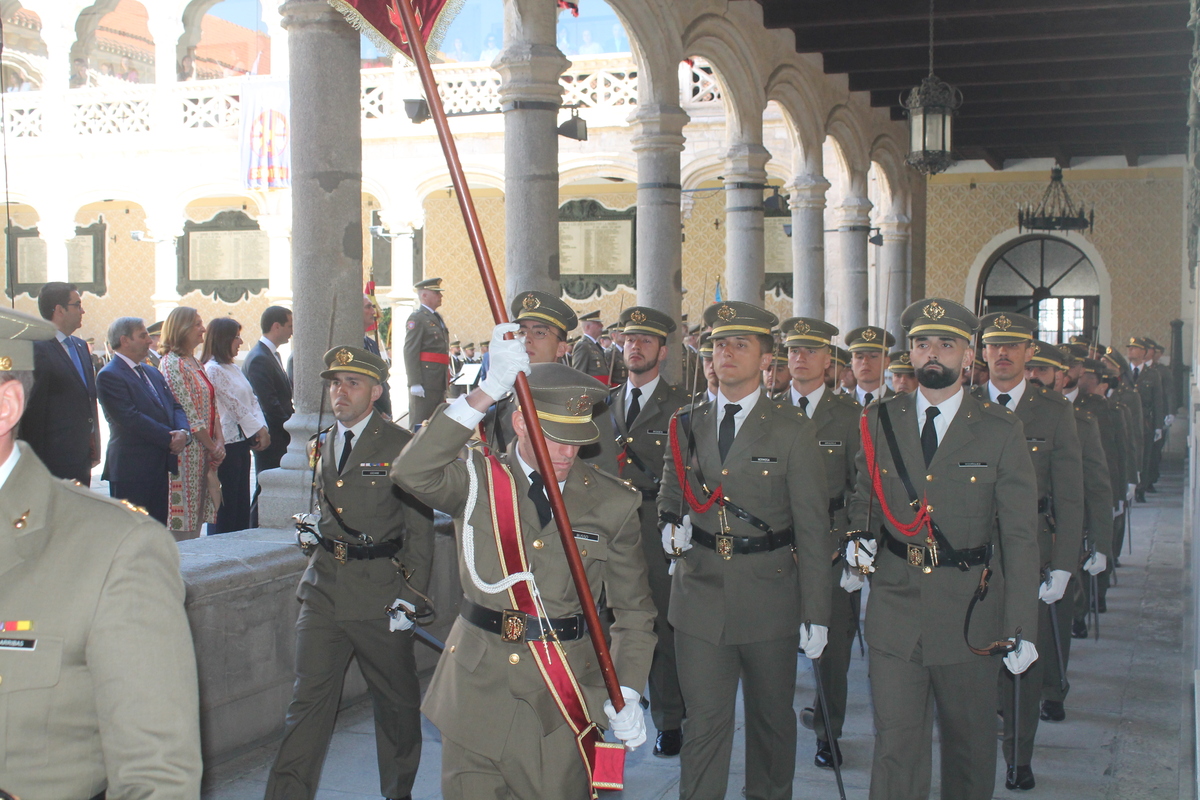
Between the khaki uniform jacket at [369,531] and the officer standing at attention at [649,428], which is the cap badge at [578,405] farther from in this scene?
the officer standing at attention at [649,428]

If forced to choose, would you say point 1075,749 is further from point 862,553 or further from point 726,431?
point 726,431

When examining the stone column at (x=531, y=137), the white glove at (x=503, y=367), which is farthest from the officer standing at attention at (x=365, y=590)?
the stone column at (x=531, y=137)

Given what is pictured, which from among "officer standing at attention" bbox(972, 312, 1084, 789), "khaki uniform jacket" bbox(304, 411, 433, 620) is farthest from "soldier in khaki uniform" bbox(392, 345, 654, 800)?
"officer standing at attention" bbox(972, 312, 1084, 789)

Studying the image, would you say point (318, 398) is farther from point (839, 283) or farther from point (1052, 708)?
point (839, 283)

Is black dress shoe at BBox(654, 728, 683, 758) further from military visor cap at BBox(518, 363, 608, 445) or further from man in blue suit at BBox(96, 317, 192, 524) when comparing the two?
man in blue suit at BBox(96, 317, 192, 524)

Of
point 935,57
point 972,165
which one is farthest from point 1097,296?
point 935,57

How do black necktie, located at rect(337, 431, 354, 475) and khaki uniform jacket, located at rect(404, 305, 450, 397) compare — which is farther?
khaki uniform jacket, located at rect(404, 305, 450, 397)

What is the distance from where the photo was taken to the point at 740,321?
13.4ft

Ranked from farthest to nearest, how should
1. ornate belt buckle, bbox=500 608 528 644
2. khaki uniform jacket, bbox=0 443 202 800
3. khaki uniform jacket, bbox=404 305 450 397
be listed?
khaki uniform jacket, bbox=404 305 450 397, ornate belt buckle, bbox=500 608 528 644, khaki uniform jacket, bbox=0 443 202 800

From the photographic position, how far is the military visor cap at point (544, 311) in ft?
16.1

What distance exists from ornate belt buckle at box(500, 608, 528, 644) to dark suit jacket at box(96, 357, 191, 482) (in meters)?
3.80

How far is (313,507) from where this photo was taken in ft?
14.5

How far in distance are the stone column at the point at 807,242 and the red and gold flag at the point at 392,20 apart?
8.30m

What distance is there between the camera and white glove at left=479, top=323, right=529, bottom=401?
264 cm
